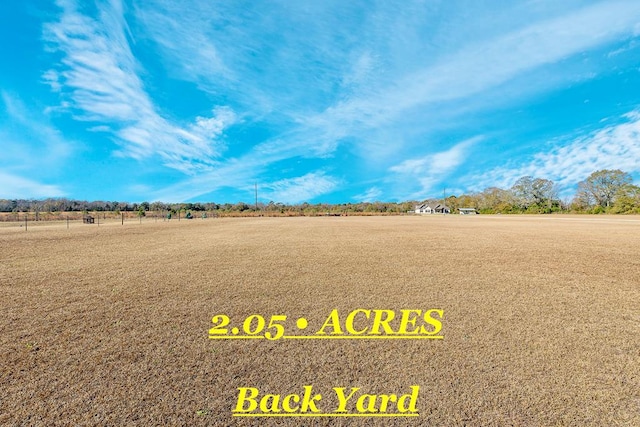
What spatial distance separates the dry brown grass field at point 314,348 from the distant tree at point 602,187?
68962mm

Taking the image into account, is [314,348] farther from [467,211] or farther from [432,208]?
[432,208]

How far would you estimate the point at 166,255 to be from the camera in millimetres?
10375

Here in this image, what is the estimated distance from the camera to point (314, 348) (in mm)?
3572

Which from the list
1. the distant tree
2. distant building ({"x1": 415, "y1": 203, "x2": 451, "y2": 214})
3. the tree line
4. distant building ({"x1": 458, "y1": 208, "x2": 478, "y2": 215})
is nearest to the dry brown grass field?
the tree line

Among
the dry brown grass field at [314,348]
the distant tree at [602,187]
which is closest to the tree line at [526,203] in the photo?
the distant tree at [602,187]

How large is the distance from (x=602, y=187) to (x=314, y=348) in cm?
7913

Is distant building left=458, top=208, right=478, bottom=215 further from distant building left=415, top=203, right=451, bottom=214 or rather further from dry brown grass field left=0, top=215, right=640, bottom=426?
dry brown grass field left=0, top=215, right=640, bottom=426

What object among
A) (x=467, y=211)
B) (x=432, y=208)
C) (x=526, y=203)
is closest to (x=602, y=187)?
(x=526, y=203)

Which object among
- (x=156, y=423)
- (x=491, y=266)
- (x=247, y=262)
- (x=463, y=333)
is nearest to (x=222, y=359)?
(x=156, y=423)

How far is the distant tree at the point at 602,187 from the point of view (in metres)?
54.9

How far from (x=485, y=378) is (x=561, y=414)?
1.98 ft

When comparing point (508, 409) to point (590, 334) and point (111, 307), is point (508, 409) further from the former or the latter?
point (111, 307)

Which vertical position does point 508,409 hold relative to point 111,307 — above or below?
below

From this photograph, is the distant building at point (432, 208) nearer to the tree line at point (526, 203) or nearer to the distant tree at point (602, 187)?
the tree line at point (526, 203)
